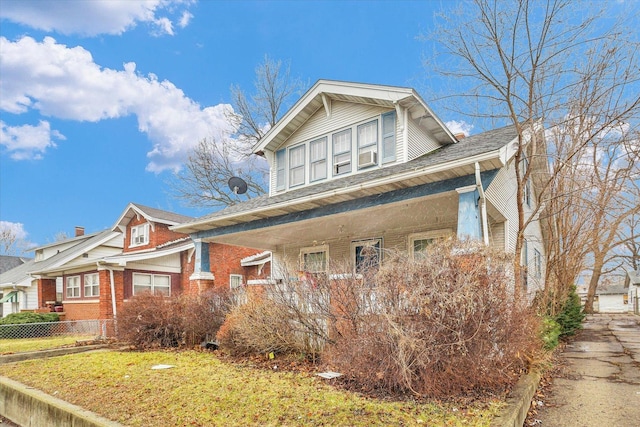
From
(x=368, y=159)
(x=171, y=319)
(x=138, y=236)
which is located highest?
(x=368, y=159)

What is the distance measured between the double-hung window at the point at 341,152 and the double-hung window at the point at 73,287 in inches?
641

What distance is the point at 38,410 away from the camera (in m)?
5.70

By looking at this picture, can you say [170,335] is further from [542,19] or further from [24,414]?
[542,19]

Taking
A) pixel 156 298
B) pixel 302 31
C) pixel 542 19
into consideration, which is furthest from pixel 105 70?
pixel 542 19

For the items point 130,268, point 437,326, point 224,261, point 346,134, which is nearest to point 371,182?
point 346,134

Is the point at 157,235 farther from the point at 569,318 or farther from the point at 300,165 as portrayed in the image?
the point at 569,318

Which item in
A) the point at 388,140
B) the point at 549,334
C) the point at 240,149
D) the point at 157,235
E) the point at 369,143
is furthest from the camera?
the point at 240,149

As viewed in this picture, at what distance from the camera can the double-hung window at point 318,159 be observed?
12188mm

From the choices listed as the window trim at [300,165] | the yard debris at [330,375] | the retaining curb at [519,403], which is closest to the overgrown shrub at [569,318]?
the retaining curb at [519,403]

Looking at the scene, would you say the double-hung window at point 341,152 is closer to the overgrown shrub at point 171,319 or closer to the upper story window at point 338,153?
the upper story window at point 338,153

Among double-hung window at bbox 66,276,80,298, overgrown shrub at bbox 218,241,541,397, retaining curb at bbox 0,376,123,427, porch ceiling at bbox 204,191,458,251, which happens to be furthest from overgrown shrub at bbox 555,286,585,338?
double-hung window at bbox 66,276,80,298

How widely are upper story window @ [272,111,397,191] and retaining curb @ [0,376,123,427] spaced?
820 centimetres

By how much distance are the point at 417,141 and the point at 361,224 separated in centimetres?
272

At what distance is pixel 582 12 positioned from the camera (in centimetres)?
812
